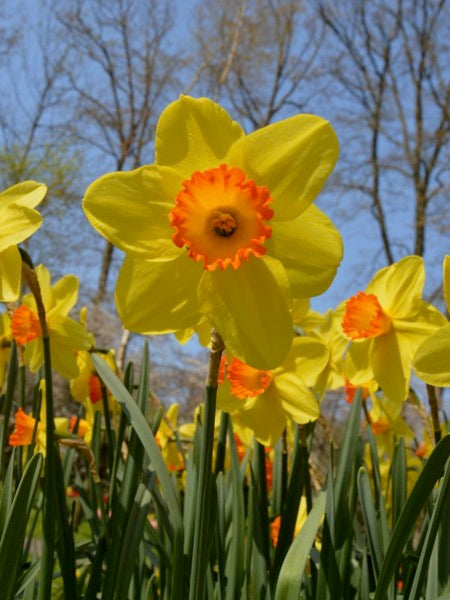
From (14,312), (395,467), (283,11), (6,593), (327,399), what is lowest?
(6,593)

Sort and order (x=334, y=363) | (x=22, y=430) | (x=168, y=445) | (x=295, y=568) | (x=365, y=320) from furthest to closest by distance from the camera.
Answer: (x=168, y=445) → (x=334, y=363) → (x=22, y=430) → (x=365, y=320) → (x=295, y=568)

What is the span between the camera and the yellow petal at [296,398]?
50.1 inches

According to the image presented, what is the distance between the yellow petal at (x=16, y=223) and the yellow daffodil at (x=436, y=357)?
52 cm

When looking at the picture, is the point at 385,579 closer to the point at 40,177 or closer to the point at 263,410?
the point at 263,410

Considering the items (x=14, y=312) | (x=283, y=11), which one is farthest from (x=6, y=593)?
(x=283, y=11)

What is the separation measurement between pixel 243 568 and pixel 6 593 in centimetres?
44

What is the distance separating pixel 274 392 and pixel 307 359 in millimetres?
103

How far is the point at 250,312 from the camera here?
0.74 m

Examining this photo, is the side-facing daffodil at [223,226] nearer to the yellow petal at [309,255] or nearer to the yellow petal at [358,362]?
the yellow petal at [309,255]

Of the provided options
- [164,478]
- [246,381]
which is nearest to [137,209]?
[164,478]

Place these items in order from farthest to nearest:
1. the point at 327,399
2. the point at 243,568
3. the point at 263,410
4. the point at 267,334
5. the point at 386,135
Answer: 1. the point at 386,135
2. the point at 327,399
3. the point at 263,410
4. the point at 243,568
5. the point at 267,334

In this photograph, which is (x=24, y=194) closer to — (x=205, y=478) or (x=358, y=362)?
(x=205, y=478)

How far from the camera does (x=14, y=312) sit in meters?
1.44

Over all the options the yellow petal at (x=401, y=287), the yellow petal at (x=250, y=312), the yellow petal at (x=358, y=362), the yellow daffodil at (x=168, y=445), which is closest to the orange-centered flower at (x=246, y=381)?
the yellow petal at (x=358, y=362)
